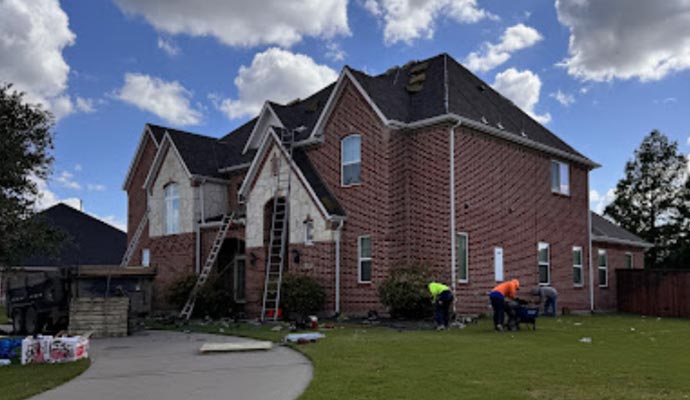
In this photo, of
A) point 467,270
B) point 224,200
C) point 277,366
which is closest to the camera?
point 277,366

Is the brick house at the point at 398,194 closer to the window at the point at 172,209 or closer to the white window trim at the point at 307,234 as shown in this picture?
the white window trim at the point at 307,234

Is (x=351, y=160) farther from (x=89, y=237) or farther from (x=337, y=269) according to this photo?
(x=89, y=237)

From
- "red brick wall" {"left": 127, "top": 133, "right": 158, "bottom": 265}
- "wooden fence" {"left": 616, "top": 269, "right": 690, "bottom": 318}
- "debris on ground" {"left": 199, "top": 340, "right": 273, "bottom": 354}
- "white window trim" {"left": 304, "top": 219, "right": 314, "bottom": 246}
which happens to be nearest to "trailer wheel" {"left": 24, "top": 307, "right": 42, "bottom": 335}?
"debris on ground" {"left": 199, "top": 340, "right": 273, "bottom": 354}

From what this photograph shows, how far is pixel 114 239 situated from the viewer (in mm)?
55000

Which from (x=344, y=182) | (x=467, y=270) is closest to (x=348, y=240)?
(x=344, y=182)

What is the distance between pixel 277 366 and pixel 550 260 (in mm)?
18258

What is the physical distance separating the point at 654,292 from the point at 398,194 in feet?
45.3

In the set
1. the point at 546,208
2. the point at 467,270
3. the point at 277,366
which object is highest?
the point at 546,208

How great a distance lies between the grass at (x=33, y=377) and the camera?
10.1m

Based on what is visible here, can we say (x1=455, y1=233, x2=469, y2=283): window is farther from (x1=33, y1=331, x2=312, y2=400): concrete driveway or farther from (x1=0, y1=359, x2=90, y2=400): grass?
(x1=0, y1=359, x2=90, y2=400): grass

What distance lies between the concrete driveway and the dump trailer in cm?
466

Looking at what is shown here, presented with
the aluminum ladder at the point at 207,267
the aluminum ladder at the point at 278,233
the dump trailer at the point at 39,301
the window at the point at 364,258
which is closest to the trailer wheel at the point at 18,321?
the dump trailer at the point at 39,301

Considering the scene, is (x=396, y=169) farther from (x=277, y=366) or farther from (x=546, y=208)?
(x=277, y=366)

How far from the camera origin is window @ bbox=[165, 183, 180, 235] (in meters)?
31.4
